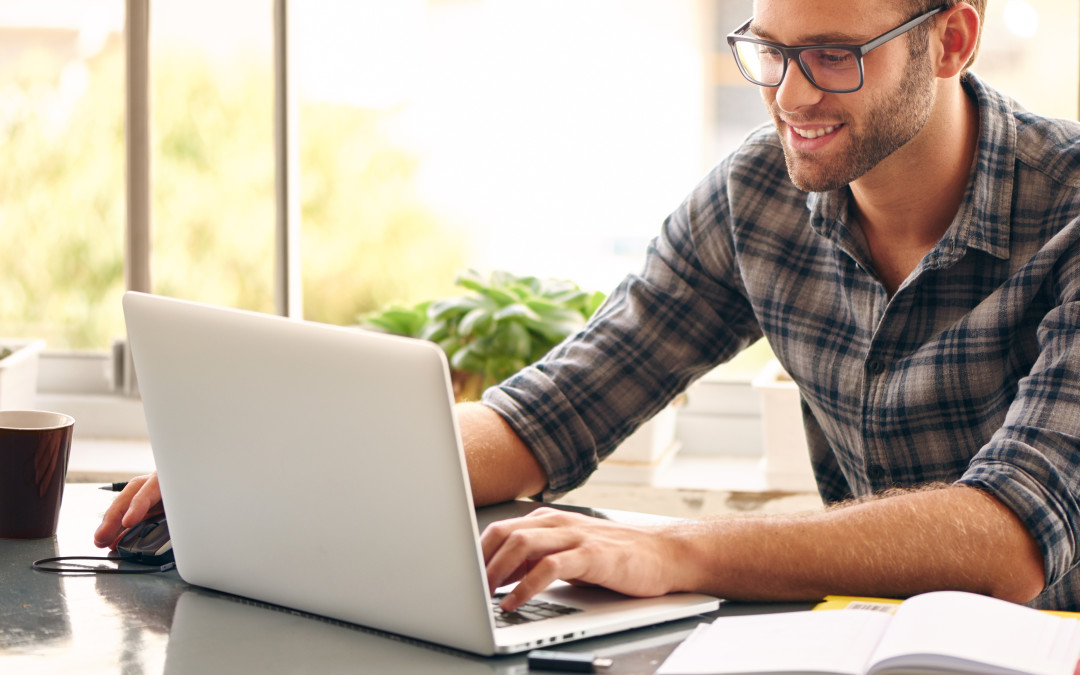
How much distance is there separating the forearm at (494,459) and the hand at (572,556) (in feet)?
1.12

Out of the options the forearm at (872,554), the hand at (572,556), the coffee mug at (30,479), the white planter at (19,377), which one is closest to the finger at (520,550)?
the hand at (572,556)

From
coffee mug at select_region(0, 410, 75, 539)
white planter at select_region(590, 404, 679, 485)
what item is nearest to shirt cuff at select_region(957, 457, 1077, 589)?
coffee mug at select_region(0, 410, 75, 539)

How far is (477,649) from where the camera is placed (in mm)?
854

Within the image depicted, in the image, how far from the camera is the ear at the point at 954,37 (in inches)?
54.6

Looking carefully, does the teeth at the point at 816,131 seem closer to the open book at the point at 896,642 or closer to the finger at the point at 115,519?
the open book at the point at 896,642

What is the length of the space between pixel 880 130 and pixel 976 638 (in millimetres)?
721

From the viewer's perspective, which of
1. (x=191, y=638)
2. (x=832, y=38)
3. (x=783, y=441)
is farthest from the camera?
(x=783, y=441)

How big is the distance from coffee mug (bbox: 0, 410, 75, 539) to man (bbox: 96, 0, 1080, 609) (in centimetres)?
9

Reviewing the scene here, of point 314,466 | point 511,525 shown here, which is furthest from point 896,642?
point 314,466

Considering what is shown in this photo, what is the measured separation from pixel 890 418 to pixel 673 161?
128 cm

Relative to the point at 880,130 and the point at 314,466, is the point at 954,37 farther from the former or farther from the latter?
the point at 314,466

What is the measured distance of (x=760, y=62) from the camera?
4.70 feet

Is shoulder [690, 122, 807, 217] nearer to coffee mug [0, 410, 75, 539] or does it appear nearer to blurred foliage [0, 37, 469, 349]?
coffee mug [0, 410, 75, 539]

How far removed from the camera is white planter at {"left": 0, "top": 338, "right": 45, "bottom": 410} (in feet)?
7.17
